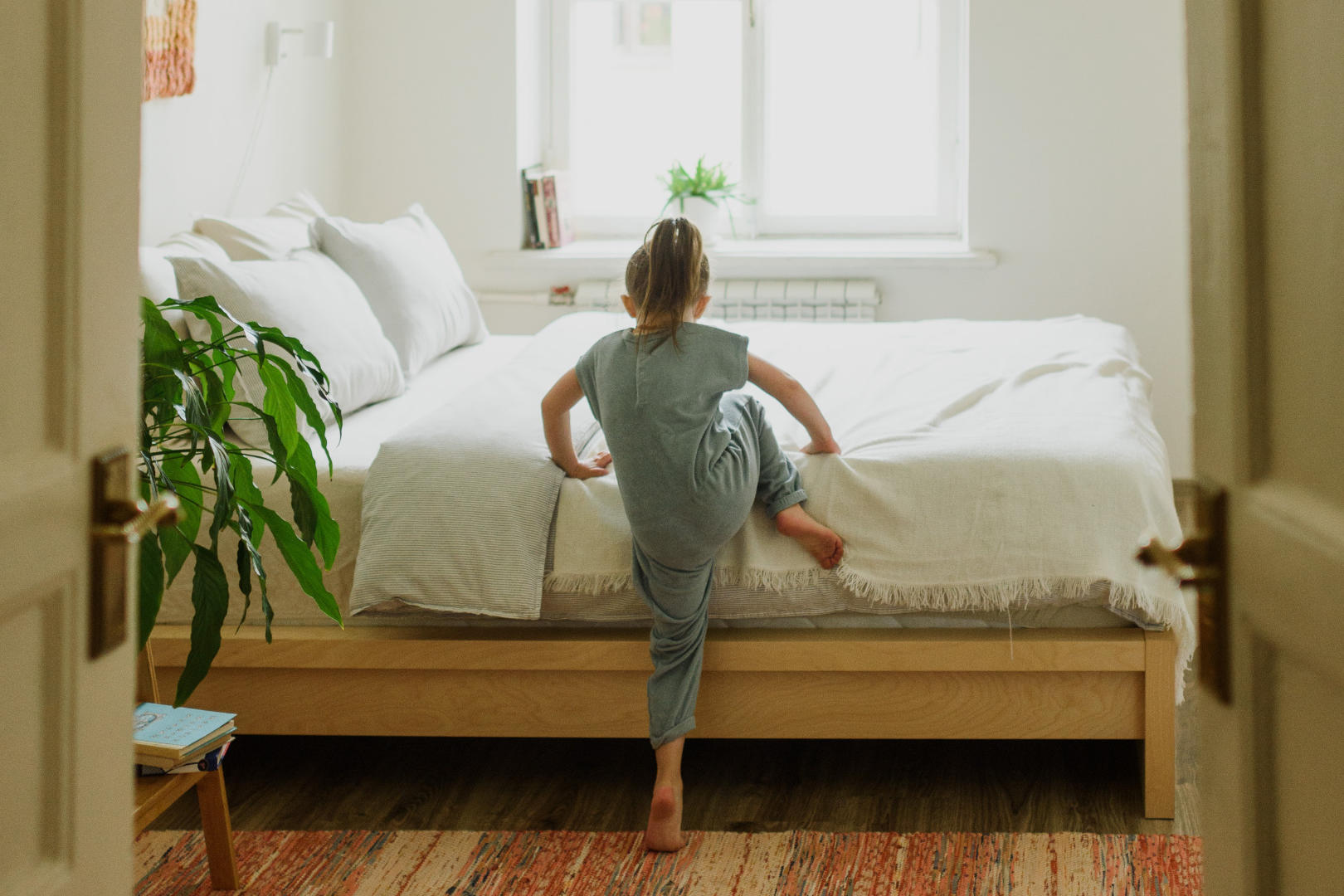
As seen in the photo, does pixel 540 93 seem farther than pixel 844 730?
Yes

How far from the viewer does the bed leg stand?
1898mm

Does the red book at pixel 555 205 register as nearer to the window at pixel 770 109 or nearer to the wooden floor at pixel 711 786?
the window at pixel 770 109

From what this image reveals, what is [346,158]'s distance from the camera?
4316 mm

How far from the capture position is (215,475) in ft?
4.84

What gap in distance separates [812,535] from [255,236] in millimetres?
1493

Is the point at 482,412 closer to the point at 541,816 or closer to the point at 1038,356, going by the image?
the point at 541,816

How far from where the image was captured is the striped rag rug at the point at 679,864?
177 centimetres

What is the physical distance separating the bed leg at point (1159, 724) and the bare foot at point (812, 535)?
1.57 ft

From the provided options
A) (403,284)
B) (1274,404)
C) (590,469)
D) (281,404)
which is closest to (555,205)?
(403,284)

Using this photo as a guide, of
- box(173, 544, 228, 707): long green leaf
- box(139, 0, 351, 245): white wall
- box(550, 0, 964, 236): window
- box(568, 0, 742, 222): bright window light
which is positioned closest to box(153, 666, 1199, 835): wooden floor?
box(173, 544, 228, 707): long green leaf

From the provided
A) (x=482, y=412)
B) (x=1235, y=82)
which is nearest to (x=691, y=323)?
(x=482, y=412)

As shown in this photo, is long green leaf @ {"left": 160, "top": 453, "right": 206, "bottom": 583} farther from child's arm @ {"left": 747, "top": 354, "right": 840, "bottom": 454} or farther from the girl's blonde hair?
child's arm @ {"left": 747, "top": 354, "right": 840, "bottom": 454}

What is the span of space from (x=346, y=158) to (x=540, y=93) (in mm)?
710

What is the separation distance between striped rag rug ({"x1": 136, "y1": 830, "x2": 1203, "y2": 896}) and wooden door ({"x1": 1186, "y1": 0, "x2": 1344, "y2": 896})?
99 centimetres
